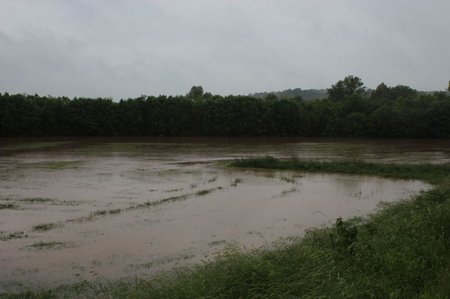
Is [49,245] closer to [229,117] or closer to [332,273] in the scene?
[332,273]

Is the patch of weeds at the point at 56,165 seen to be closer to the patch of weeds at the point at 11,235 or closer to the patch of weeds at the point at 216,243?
the patch of weeds at the point at 11,235

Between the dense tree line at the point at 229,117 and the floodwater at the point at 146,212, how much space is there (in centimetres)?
3536

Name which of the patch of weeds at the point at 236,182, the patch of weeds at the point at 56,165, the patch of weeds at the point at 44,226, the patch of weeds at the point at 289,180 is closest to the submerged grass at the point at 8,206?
the patch of weeds at the point at 44,226

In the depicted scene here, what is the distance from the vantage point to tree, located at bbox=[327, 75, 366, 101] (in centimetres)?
10088

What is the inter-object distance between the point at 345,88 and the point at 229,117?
43.7 metres

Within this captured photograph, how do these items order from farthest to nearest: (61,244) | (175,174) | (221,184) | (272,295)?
(175,174)
(221,184)
(61,244)
(272,295)

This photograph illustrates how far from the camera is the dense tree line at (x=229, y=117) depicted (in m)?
60.8

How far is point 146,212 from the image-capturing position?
14.6m

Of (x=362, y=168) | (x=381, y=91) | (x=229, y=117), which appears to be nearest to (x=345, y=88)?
(x=381, y=91)

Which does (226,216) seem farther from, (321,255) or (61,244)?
(321,255)

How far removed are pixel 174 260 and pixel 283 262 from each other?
126 inches

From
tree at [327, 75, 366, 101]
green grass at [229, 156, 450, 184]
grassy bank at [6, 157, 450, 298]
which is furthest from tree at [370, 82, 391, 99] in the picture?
grassy bank at [6, 157, 450, 298]

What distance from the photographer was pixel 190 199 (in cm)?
1708

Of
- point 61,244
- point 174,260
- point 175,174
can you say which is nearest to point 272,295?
point 174,260
